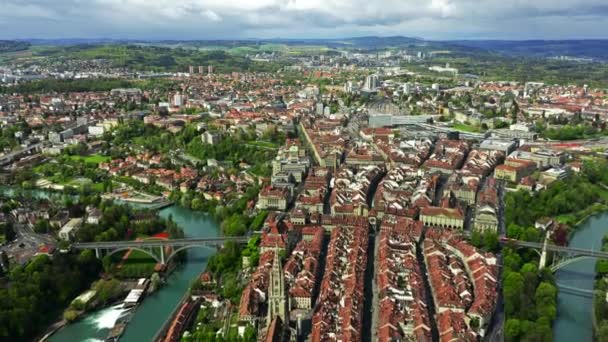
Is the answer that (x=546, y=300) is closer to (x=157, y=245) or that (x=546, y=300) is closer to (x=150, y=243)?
(x=157, y=245)

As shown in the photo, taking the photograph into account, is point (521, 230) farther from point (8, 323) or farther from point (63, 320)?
point (8, 323)

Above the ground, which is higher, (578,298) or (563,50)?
(563,50)

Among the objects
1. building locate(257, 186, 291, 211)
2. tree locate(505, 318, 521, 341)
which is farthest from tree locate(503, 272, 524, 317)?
building locate(257, 186, 291, 211)

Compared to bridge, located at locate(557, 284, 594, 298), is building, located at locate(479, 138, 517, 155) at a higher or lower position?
higher

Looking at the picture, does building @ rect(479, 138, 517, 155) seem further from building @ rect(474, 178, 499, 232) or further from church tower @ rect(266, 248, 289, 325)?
church tower @ rect(266, 248, 289, 325)

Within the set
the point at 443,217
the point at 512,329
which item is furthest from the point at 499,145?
the point at 512,329
